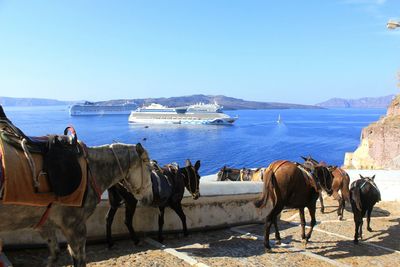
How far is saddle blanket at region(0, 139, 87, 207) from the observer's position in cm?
449

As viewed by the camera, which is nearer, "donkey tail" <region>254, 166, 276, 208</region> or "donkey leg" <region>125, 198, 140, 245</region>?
"donkey leg" <region>125, 198, 140, 245</region>

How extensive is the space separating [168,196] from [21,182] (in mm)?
4791

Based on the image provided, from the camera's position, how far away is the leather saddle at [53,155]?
4.78m

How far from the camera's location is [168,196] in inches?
358

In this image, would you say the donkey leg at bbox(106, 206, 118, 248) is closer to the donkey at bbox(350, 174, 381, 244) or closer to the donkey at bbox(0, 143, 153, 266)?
the donkey at bbox(0, 143, 153, 266)

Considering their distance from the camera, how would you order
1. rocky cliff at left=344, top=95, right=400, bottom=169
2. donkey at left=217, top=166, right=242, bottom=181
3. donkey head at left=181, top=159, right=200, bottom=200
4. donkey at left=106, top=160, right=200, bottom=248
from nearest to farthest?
1. donkey at left=106, top=160, right=200, bottom=248
2. donkey head at left=181, top=159, right=200, bottom=200
3. donkey at left=217, top=166, right=242, bottom=181
4. rocky cliff at left=344, top=95, right=400, bottom=169

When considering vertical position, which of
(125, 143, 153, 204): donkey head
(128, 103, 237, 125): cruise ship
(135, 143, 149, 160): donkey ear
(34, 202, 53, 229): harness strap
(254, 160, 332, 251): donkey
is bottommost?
(128, 103, 237, 125): cruise ship

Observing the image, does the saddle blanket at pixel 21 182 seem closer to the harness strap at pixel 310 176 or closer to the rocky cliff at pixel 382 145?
the harness strap at pixel 310 176

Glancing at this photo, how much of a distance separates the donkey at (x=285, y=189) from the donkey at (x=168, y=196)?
5.78 ft

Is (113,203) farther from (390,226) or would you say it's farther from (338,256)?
(390,226)

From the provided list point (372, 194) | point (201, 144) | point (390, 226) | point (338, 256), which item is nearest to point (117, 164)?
point (338, 256)

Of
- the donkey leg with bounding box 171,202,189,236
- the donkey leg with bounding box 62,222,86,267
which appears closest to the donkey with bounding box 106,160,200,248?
the donkey leg with bounding box 171,202,189,236

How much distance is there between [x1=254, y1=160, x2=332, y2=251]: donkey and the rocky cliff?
21.8 meters

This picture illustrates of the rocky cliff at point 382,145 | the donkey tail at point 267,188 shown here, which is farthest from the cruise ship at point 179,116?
the donkey tail at point 267,188
